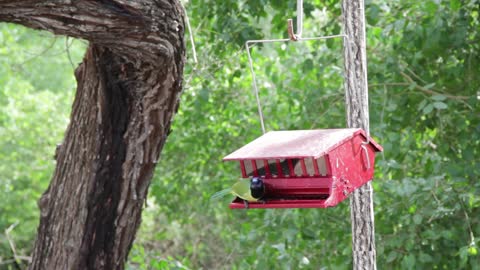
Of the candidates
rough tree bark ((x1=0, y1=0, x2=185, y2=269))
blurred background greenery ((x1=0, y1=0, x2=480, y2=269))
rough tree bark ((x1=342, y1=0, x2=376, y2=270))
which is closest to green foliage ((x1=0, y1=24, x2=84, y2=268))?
blurred background greenery ((x1=0, y1=0, x2=480, y2=269))

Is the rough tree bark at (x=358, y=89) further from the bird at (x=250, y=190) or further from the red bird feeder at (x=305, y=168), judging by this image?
the bird at (x=250, y=190)

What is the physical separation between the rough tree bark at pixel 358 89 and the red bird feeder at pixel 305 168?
0.29ft

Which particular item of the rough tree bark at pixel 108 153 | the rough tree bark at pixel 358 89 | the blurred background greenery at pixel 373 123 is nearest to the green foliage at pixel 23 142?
the blurred background greenery at pixel 373 123

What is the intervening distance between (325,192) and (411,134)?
1.73m

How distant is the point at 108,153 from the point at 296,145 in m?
1.01

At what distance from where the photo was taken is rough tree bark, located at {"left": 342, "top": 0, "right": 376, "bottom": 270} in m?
2.34

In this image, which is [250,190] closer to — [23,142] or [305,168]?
[305,168]

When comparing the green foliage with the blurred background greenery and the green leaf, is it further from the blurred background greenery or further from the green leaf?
the green leaf

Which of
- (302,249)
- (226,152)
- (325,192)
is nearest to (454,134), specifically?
(302,249)

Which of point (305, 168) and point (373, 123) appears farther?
point (373, 123)

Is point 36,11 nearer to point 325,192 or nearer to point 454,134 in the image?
point 325,192

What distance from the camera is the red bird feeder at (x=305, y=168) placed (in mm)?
2080

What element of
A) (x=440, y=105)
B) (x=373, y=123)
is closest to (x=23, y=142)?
(x=373, y=123)

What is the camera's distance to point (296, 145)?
82.7 inches
